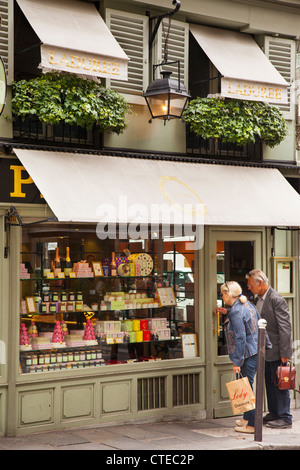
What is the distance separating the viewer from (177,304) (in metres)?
10.7

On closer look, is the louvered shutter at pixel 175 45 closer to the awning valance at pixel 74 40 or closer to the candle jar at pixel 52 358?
the awning valance at pixel 74 40

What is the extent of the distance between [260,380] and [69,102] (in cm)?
428

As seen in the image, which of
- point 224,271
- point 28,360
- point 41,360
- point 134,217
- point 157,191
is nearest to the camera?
point 134,217

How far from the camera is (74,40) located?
29.9 ft

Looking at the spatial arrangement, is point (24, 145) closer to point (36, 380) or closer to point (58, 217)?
point (58, 217)

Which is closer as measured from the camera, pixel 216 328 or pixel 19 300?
pixel 19 300

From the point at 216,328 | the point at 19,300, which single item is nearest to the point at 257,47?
the point at 216,328

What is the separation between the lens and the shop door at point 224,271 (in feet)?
35.1

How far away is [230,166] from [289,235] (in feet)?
5.32

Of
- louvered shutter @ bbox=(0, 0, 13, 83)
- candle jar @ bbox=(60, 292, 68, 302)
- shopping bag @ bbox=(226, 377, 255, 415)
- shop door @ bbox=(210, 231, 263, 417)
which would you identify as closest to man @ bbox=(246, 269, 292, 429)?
shop door @ bbox=(210, 231, 263, 417)

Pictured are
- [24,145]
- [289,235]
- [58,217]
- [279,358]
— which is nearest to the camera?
[58,217]

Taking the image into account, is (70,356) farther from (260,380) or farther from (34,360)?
(260,380)

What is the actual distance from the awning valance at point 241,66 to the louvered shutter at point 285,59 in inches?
13.7

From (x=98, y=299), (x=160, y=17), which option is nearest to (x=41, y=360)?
(x=98, y=299)
